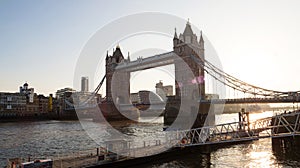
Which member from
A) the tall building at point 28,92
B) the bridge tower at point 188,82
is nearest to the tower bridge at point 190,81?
the bridge tower at point 188,82

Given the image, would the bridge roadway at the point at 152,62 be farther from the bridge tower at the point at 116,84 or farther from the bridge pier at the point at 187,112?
the bridge pier at the point at 187,112

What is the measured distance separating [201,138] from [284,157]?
8.04m

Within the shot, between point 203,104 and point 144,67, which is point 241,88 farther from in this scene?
point 144,67

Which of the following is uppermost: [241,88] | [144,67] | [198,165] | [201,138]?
[144,67]


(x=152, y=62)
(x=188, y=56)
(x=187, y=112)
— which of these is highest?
(x=152, y=62)

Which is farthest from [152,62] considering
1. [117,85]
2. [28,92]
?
[28,92]

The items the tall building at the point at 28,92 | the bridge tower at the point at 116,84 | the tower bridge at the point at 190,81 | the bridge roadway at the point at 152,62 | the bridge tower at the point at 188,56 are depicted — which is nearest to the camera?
the tower bridge at the point at 190,81

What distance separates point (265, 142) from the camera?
3331 centimetres

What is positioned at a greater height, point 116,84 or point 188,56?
point 188,56

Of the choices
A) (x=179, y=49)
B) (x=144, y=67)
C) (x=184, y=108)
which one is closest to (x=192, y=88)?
(x=184, y=108)

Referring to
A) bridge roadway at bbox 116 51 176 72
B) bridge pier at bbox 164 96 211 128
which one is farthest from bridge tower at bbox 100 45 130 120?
bridge pier at bbox 164 96 211 128

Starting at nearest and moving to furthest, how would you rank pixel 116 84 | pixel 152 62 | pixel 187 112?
pixel 187 112, pixel 152 62, pixel 116 84

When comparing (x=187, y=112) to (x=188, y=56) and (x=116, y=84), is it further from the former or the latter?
(x=116, y=84)

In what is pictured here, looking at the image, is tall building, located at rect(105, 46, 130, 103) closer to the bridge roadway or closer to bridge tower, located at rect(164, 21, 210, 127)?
the bridge roadway
